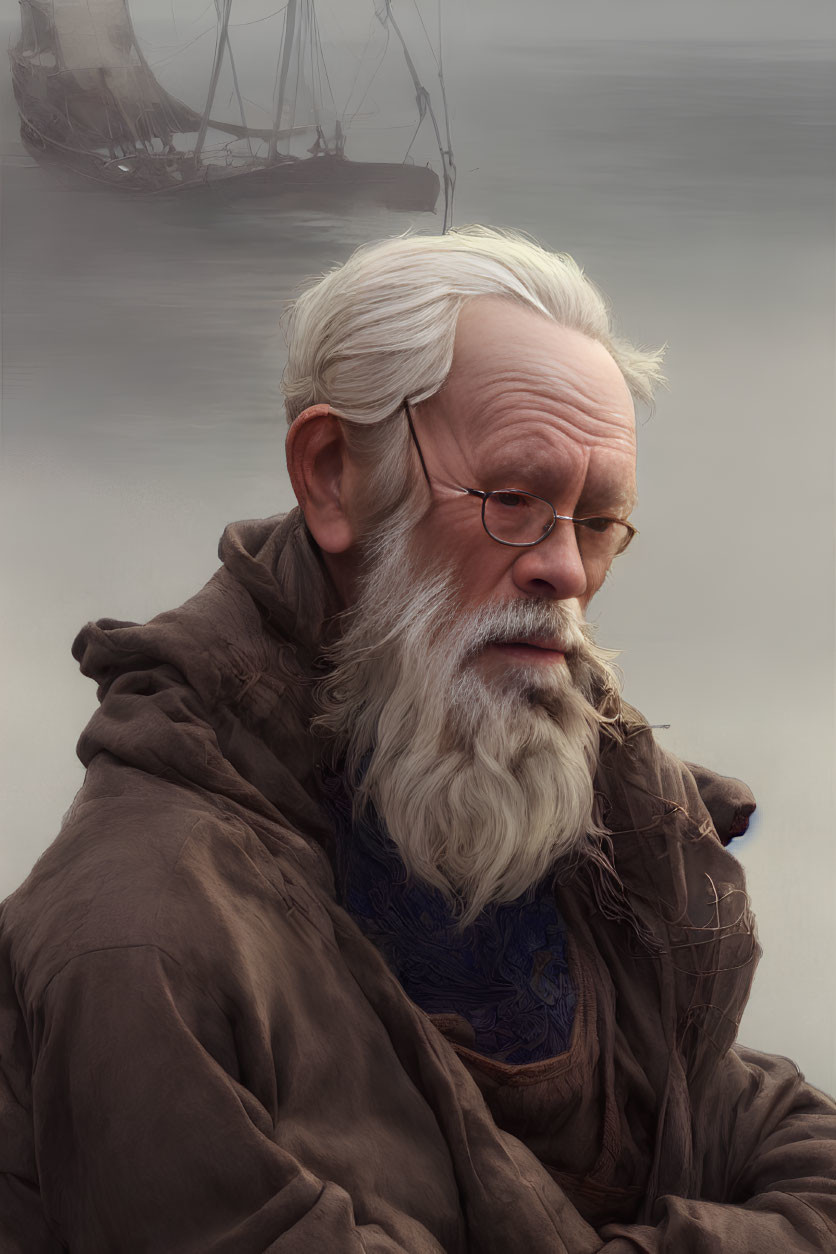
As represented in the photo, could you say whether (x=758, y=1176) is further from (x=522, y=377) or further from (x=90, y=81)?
(x=90, y=81)

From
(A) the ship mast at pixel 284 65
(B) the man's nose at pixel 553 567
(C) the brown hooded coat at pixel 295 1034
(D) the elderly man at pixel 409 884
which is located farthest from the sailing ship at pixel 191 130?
(B) the man's nose at pixel 553 567

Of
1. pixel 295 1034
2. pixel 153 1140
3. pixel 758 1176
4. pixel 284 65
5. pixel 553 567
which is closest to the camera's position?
pixel 153 1140

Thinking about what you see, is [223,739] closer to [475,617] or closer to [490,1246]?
[475,617]

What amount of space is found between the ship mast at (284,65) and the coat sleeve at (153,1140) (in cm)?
221

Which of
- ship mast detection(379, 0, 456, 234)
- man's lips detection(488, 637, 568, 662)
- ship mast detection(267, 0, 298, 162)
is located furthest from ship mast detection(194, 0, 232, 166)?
man's lips detection(488, 637, 568, 662)

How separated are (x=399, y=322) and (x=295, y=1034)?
0.83 m

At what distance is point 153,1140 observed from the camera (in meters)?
1.31

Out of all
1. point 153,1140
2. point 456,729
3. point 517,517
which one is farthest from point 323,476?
point 153,1140

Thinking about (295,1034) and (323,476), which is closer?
(295,1034)

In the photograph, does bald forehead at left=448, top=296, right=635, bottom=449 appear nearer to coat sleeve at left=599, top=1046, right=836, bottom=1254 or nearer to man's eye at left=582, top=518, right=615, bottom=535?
man's eye at left=582, top=518, right=615, bottom=535

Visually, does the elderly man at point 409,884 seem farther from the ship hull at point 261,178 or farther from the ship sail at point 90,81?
the ship sail at point 90,81

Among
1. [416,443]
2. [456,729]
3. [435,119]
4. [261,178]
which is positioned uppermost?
[435,119]

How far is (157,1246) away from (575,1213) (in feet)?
1.69

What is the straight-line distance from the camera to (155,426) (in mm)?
3088
